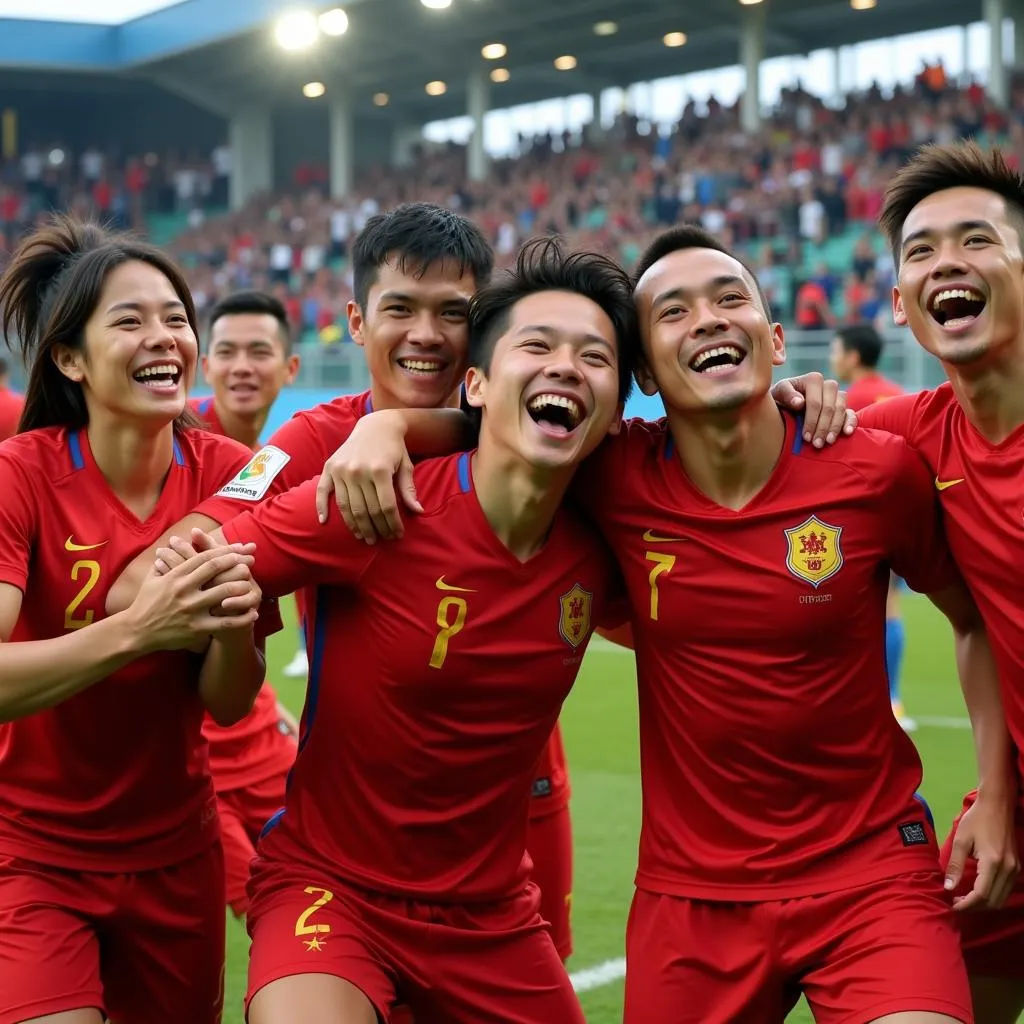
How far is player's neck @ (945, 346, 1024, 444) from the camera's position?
3586 mm

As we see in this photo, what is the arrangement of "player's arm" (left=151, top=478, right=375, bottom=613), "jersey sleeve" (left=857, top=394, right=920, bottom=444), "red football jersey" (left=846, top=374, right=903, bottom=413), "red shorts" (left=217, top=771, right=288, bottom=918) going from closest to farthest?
"player's arm" (left=151, top=478, right=375, bottom=613) < "jersey sleeve" (left=857, top=394, right=920, bottom=444) < "red shorts" (left=217, top=771, right=288, bottom=918) < "red football jersey" (left=846, top=374, right=903, bottom=413)

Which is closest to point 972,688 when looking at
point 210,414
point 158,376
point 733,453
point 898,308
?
point 733,453

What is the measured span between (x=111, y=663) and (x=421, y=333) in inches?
51.9

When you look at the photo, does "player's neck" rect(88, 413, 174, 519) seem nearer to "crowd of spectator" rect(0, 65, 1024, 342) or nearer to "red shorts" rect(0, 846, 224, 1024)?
"red shorts" rect(0, 846, 224, 1024)

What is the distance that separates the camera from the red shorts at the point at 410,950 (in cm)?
328

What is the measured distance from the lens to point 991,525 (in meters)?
3.53

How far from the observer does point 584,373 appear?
3.53 metres

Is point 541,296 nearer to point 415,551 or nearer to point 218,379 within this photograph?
point 415,551

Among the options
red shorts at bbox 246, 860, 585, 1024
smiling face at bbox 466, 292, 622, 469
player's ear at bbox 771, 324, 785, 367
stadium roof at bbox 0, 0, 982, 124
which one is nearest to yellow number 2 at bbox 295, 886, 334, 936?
red shorts at bbox 246, 860, 585, 1024

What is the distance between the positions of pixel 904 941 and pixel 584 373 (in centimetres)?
147

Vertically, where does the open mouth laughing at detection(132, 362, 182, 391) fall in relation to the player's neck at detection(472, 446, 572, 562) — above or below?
above

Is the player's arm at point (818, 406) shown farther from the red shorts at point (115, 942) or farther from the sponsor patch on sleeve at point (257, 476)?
the red shorts at point (115, 942)

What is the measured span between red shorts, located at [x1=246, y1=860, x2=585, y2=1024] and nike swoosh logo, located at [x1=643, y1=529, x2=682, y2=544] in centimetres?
95

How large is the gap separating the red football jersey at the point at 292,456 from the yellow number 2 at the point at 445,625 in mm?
500
